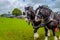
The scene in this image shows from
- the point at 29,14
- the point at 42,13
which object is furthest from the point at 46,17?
the point at 29,14

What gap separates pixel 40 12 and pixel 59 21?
133 cm

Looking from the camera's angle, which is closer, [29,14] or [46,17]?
[46,17]

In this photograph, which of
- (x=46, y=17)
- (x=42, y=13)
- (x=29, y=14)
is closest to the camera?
(x=42, y=13)

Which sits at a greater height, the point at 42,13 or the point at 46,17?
the point at 42,13

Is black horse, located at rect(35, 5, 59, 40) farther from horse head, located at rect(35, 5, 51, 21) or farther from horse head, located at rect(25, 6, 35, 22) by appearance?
horse head, located at rect(25, 6, 35, 22)

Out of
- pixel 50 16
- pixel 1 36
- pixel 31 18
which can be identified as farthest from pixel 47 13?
pixel 1 36

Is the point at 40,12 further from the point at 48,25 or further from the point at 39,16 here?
the point at 48,25

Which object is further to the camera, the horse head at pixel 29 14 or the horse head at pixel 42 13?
the horse head at pixel 29 14

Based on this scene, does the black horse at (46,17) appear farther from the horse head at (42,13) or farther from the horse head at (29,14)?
the horse head at (29,14)

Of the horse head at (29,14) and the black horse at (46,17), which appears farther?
the horse head at (29,14)

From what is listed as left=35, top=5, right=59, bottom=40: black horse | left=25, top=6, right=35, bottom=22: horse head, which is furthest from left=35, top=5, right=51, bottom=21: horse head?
left=25, top=6, right=35, bottom=22: horse head

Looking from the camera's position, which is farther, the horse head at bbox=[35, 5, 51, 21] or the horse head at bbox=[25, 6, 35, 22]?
the horse head at bbox=[25, 6, 35, 22]

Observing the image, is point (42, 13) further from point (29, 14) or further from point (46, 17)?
point (29, 14)

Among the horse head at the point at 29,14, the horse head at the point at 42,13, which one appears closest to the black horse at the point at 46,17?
the horse head at the point at 42,13
